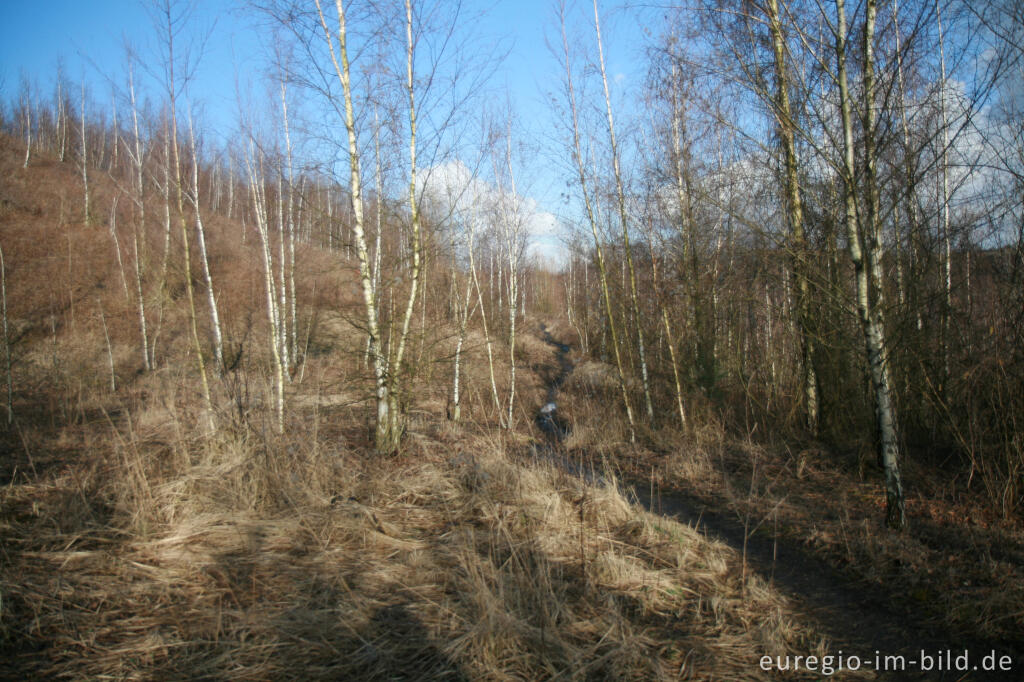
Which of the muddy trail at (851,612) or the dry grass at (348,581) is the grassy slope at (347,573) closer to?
the dry grass at (348,581)

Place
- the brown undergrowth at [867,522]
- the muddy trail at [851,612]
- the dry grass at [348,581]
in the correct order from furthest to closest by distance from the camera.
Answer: the brown undergrowth at [867,522], the muddy trail at [851,612], the dry grass at [348,581]

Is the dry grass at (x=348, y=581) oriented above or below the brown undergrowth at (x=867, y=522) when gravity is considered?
above

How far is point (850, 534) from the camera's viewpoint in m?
4.31

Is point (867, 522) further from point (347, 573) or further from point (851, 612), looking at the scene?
point (347, 573)

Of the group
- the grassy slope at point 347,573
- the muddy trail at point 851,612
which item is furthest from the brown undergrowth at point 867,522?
the grassy slope at point 347,573

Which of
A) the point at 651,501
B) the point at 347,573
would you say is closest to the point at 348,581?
the point at 347,573

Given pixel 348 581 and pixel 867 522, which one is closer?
pixel 348 581

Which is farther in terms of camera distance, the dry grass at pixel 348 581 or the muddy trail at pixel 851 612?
the muddy trail at pixel 851 612

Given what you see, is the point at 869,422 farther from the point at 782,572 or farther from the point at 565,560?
the point at 565,560

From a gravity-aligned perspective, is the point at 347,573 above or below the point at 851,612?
above

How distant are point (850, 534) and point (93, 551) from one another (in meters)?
5.87

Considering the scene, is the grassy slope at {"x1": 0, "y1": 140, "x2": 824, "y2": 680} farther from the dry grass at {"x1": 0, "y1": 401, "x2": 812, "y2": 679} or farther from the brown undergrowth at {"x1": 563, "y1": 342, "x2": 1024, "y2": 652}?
the brown undergrowth at {"x1": 563, "y1": 342, "x2": 1024, "y2": 652}

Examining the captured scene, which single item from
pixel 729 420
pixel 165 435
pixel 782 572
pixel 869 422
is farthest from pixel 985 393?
pixel 165 435

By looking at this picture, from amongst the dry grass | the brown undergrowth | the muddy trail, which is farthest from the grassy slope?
the brown undergrowth
